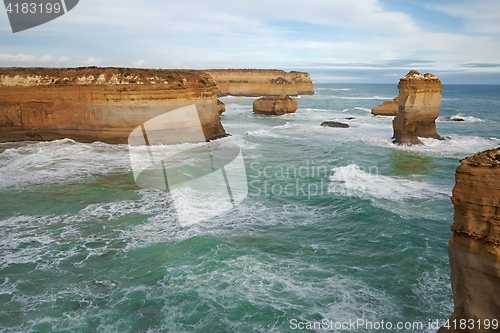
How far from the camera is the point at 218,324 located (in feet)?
22.4

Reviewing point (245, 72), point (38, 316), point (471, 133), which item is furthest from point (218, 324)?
point (245, 72)

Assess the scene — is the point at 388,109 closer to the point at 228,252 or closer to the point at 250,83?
the point at 228,252

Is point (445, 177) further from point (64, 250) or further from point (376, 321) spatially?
point (64, 250)

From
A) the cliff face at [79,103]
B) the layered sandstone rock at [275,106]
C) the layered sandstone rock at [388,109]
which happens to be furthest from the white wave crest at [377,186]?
the layered sandstone rock at [388,109]

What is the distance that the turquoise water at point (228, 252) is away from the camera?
714cm

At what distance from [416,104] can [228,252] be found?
18.7 metres

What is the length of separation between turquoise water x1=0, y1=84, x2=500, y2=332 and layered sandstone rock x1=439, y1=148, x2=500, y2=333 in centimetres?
247

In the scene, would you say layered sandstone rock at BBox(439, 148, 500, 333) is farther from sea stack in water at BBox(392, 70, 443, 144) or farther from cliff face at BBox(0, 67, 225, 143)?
cliff face at BBox(0, 67, 225, 143)

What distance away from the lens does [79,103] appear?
75.7ft

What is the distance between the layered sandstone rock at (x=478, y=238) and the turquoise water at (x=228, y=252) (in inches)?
97.4

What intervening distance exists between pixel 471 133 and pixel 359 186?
841 inches

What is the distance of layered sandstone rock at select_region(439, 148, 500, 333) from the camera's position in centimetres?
443

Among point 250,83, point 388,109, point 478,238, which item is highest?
point 250,83

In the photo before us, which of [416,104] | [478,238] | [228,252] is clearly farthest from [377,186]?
[416,104]
